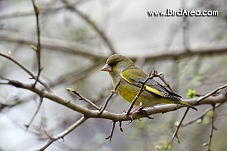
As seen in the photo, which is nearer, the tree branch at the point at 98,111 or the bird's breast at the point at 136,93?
the tree branch at the point at 98,111

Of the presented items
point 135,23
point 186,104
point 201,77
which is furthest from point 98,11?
point 186,104

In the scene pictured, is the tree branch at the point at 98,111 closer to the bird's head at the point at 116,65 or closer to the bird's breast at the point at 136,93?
the bird's breast at the point at 136,93

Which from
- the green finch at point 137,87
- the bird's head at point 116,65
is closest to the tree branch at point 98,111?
the green finch at point 137,87

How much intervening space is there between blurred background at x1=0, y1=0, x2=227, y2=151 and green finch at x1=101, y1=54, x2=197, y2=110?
39 cm

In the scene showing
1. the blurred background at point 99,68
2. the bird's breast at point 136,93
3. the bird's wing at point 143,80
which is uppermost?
the bird's wing at point 143,80

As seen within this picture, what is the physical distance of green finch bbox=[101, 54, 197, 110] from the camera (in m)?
3.71

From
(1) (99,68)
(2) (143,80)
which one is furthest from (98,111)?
(1) (99,68)

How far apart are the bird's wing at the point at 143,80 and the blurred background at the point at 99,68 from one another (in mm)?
437

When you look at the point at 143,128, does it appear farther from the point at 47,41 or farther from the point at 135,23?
the point at 135,23

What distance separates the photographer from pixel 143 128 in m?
4.68

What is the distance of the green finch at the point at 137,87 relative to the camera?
371cm

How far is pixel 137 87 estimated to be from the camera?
388cm

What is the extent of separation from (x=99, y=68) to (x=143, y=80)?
9.43 ft

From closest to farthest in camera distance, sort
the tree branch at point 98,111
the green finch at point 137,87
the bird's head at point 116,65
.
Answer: the tree branch at point 98,111
the green finch at point 137,87
the bird's head at point 116,65
